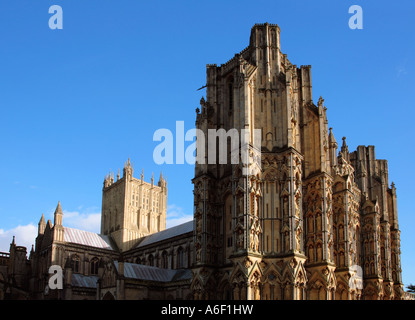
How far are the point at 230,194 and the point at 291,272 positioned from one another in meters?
7.78

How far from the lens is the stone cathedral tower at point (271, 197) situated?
3241 centimetres

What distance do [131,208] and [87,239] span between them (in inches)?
425

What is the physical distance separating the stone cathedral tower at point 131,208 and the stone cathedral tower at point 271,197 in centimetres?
4653

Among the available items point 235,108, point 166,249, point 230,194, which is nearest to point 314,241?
point 230,194

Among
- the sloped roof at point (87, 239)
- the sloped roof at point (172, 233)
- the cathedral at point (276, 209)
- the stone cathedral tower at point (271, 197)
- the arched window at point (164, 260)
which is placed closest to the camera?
the stone cathedral tower at point (271, 197)

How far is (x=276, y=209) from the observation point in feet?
113

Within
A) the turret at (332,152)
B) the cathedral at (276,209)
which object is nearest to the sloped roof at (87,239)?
the cathedral at (276,209)

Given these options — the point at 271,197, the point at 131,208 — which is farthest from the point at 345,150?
the point at 131,208

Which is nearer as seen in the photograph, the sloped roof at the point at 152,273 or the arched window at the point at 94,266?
the sloped roof at the point at 152,273

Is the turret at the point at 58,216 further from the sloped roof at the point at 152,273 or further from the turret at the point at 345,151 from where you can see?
the turret at the point at 345,151

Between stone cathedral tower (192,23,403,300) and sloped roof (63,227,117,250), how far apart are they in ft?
139

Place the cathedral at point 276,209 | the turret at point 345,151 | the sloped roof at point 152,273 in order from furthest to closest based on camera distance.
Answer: the sloped roof at point 152,273
the turret at point 345,151
the cathedral at point 276,209

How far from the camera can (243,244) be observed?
3175 centimetres
